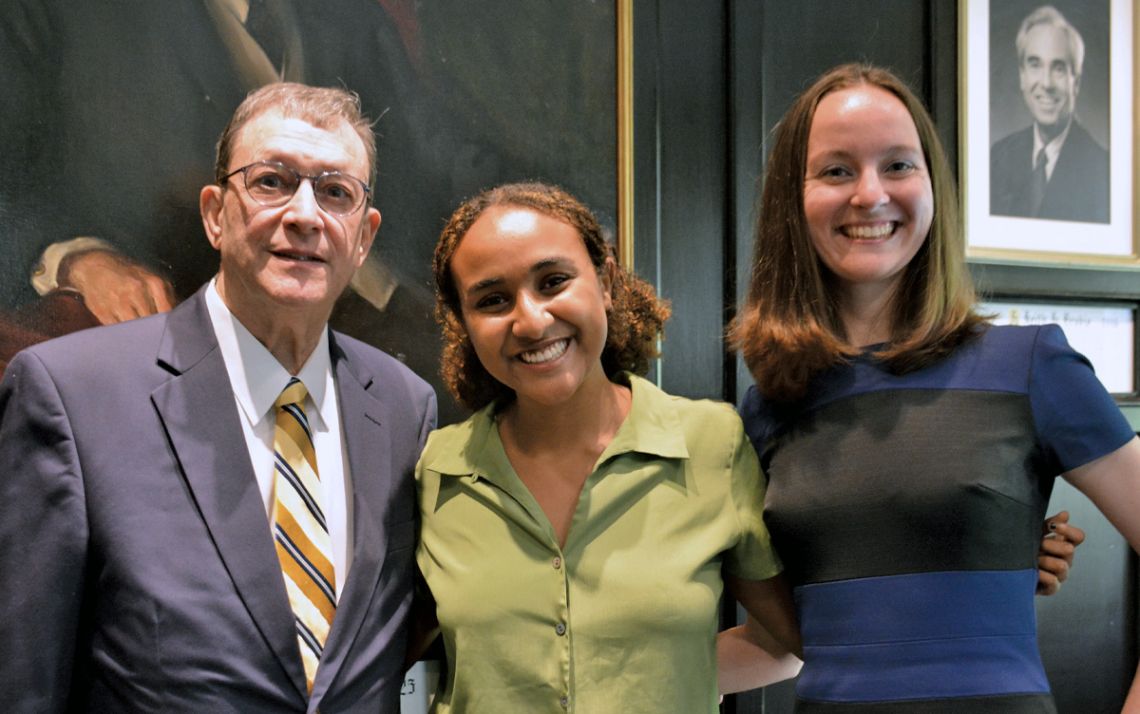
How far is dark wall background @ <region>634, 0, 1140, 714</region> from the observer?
2650 millimetres

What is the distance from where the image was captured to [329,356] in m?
1.98

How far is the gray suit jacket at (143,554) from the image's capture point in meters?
1.54

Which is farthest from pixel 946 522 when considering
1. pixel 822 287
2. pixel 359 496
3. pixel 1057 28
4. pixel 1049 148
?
pixel 1057 28

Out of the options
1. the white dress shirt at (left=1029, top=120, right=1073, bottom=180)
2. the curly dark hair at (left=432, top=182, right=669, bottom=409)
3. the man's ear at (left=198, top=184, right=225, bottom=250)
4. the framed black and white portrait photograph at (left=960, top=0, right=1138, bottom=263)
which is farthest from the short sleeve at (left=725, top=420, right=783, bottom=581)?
the white dress shirt at (left=1029, top=120, right=1073, bottom=180)

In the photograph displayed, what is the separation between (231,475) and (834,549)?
3.22 ft

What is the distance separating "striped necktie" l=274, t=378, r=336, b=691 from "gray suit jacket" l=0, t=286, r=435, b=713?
0.10 ft

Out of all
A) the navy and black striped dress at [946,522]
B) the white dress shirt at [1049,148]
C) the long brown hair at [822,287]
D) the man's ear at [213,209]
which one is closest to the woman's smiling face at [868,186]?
the long brown hair at [822,287]

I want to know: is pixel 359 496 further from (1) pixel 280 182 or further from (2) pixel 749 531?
(2) pixel 749 531

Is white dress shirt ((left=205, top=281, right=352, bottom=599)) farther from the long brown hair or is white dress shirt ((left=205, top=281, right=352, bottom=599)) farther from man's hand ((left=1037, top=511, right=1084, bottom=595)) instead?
man's hand ((left=1037, top=511, right=1084, bottom=595))

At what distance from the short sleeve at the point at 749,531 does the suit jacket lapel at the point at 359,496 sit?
2.01 feet

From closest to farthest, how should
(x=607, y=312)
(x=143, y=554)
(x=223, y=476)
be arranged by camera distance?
(x=143, y=554) → (x=223, y=476) → (x=607, y=312)

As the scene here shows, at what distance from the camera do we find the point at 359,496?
183 centimetres

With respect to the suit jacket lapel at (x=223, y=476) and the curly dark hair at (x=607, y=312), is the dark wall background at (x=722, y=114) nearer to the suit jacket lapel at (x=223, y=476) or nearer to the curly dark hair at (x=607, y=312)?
the curly dark hair at (x=607, y=312)

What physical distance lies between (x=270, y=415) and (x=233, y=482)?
6.4 inches
